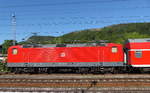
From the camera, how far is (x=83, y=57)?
22969 millimetres

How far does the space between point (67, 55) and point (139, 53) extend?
9926 millimetres

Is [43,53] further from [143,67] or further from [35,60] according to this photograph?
[143,67]

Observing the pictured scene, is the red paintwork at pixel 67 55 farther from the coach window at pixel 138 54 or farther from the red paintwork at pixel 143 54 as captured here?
the coach window at pixel 138 54

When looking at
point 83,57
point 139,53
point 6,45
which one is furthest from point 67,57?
point 6,45

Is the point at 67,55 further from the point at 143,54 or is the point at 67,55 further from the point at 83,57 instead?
the point at 143,54

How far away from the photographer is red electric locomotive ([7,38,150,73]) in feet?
71.4

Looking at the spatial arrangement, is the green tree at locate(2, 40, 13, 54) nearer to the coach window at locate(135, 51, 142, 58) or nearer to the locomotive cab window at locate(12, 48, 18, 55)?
the locomotive cab window at locate(12, 48, 18, 55)

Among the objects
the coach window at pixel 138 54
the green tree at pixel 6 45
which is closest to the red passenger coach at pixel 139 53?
the coach window at pixel 138 54

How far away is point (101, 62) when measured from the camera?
22297 mm

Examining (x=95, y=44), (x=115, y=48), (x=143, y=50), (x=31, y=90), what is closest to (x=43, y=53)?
(x=95, y=44)

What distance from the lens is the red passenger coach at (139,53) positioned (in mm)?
21406

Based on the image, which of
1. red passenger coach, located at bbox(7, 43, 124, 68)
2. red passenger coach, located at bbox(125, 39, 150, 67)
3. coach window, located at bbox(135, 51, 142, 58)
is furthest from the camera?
red passenger coach, located at bbox(7, 43, 124, 68)

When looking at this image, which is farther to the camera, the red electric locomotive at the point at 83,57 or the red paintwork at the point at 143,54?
the red electric locomotive at the point at 83,57

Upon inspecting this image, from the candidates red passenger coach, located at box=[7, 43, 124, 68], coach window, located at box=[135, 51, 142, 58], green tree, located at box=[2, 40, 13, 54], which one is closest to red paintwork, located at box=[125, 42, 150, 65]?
coach window, located at box=[135, 51, 142, 58]
